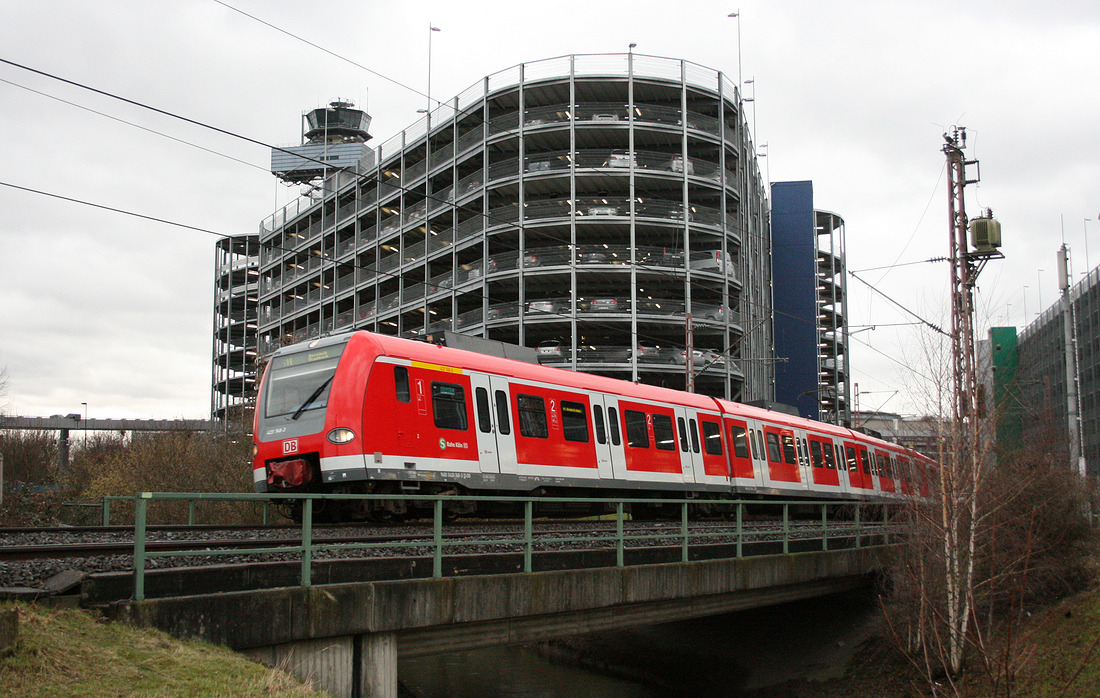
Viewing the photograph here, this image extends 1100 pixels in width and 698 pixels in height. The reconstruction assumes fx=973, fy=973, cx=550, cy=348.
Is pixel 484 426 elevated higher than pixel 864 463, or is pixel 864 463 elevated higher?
pixel 484 426

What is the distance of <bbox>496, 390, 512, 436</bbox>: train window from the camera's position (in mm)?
15898

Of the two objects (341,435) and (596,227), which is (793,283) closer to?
(596,227)

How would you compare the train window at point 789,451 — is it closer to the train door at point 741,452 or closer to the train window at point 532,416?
the train door at point 741,452

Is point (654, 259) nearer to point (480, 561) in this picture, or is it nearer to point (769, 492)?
point (769, 492)

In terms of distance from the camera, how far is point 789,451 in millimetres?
26062

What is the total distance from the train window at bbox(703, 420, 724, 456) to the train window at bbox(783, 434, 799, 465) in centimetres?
398

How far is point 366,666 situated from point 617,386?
11.2 metres

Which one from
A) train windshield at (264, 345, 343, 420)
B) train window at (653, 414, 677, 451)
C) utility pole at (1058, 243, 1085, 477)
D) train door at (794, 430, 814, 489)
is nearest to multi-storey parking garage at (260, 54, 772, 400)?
utility pole at (1058, 243, 1085, 477)

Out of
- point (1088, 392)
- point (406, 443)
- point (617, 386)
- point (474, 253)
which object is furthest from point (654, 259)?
point (1088, 392)

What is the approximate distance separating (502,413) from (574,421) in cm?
210

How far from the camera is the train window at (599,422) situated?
1827cm

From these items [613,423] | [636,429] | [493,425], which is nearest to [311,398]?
[493,425]

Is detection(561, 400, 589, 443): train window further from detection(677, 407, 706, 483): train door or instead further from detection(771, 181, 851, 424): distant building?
detection(771, 181, 851, 424): distant building

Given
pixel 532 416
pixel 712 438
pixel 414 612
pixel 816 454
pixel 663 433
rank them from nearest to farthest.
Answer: pixel 414 612 < pixel 532 416 < pixel 663 433 < pixel 712 438 < pixel 816 454
